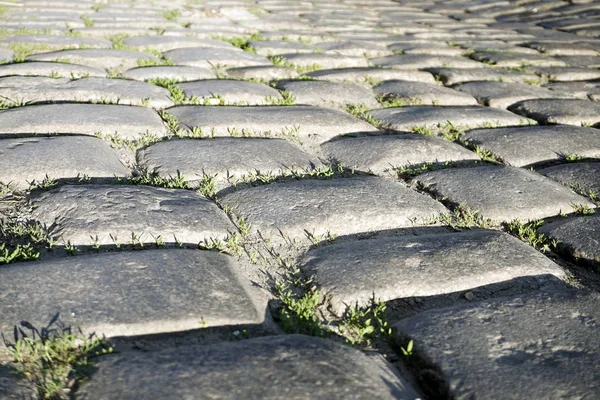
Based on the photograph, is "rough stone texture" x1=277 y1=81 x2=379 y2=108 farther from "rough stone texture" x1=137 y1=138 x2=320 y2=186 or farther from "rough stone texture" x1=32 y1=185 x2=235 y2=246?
"rough stone texture" x1=32 y1=185 x2=235 y2=246

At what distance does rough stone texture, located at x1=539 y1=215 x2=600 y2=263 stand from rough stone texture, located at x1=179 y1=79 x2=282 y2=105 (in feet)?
4.73

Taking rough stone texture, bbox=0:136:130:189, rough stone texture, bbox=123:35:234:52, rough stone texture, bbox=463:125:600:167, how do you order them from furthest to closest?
1. rough stone texture, bbox=123:35:234:52
2. rough stone texture, bbox=463:125:600:167
3. rough stone texture, bbox=0:136:130:189

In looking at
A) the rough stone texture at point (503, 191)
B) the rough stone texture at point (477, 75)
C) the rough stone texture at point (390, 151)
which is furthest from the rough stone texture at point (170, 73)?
the rough stone texture at point (503, 191)

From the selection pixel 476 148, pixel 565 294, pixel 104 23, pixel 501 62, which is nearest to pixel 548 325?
pixel 565 294

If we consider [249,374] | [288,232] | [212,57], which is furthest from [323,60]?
[249,374]

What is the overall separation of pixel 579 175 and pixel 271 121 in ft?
3.87

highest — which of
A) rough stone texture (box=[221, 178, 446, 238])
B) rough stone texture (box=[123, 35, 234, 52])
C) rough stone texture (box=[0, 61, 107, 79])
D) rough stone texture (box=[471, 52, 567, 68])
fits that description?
rough stone texture (box=[123, 35, 234, 52])

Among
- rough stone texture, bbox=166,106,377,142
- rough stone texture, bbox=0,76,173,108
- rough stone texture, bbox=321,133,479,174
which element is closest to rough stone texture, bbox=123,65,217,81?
rough stone texture, bbox=0,76,173,108

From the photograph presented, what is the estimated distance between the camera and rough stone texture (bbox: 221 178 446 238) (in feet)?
5.16

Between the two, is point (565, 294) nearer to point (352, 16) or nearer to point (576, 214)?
point (576, 214)

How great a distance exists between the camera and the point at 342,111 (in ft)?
8.43

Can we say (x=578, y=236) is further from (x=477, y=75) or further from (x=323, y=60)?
(x=323, y=60)

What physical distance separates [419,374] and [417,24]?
4811mm

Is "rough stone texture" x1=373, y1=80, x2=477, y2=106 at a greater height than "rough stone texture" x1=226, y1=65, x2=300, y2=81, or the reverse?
"rough stone texture" x1=226, y1=65, x2=300, y2=81
